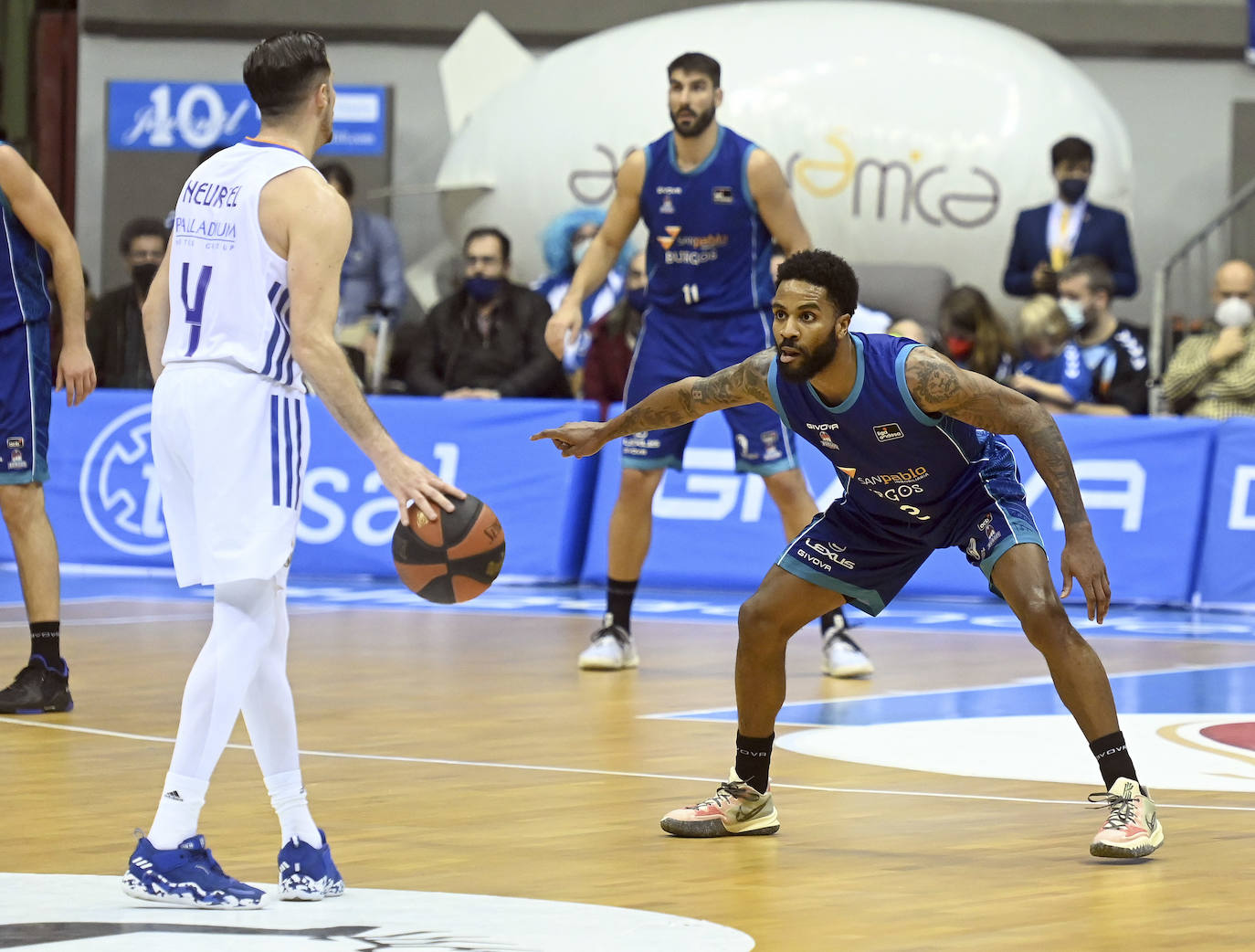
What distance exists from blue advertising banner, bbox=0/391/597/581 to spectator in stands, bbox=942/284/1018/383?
2.49 meters

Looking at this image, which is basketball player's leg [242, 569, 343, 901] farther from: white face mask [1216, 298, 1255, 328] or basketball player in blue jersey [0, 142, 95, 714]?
white face mask [1216, 298, 1255, 328]

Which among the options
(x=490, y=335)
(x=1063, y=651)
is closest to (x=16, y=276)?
(x=1063, y=651)

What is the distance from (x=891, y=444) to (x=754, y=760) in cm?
93

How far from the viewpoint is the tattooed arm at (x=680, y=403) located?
5.55 m

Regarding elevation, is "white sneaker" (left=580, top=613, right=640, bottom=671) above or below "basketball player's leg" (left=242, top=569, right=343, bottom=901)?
below

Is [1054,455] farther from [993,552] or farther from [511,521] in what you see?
[511,521]

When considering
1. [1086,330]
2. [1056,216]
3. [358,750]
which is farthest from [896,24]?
[358,750]

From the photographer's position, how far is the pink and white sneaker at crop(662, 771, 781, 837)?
5.44 m

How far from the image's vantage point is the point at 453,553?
4848 millimetres

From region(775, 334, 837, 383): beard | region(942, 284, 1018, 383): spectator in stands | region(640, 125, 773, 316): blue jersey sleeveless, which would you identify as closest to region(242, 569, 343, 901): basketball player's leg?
region(775, 334, 837, 383): beard

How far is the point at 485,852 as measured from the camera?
16.9 feet

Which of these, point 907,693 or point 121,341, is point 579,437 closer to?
point 907,693

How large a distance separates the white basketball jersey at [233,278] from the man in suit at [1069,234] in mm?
9494

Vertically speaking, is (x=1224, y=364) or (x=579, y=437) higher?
(x=1224, y=364)
